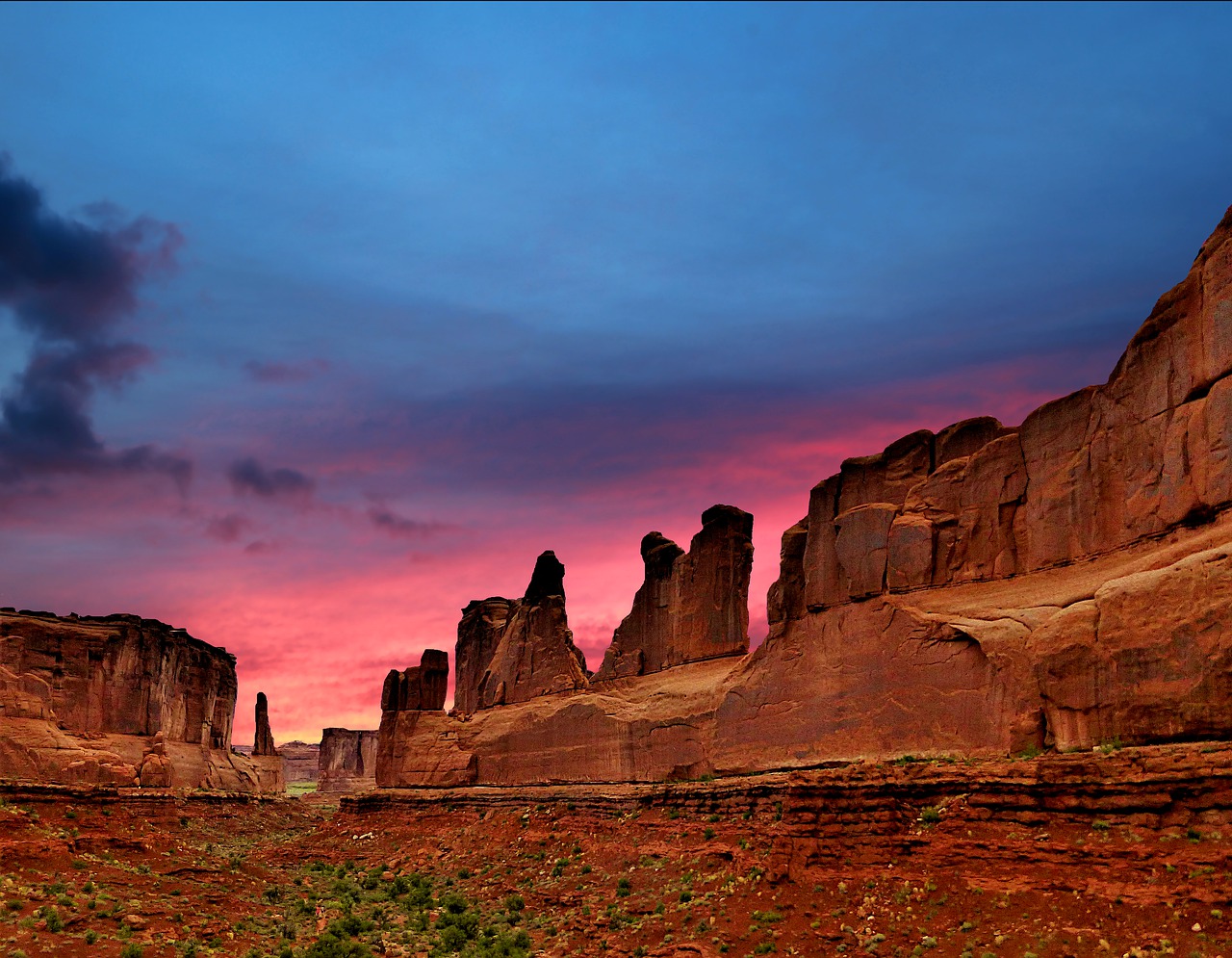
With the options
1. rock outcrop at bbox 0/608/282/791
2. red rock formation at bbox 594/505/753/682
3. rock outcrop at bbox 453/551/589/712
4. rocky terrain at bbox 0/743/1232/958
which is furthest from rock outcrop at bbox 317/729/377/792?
red rock formation at bbox 594/505/753/682

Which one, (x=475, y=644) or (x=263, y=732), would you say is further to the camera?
(x=263, y=732)

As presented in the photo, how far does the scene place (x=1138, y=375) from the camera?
82.3 feet

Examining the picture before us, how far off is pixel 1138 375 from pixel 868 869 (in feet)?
41.8

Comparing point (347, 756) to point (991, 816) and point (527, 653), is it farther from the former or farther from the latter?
point (991, 816)

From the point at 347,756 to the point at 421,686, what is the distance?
6432cm

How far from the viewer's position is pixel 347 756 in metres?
117

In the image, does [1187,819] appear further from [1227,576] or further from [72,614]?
[72,614]

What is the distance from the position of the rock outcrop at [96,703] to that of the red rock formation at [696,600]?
105 feet

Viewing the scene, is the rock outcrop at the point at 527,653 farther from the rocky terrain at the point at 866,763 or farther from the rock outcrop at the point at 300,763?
the rock outcrop at the point at 300,763

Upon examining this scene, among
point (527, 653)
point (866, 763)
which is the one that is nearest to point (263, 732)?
point (527, 653)

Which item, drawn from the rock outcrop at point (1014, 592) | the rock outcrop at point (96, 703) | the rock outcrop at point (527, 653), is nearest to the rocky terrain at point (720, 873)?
the rock outcrop at point (1014, 592)

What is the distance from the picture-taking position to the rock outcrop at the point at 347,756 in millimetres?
116688

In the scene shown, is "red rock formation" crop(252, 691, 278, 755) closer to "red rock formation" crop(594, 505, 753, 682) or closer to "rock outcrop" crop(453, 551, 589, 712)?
"rock outcrop" crop(453, 551, 589, 712)

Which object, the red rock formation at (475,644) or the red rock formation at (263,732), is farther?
the red rock formation at (263,732)
